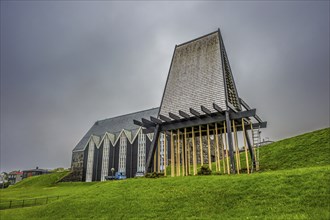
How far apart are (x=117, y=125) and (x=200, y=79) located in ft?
154

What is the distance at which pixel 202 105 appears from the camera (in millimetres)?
20703

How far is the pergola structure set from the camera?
20.0 m

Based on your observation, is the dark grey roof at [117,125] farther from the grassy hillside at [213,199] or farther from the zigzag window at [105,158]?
the grassy hillside at [213,199]

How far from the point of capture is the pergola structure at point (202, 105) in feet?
65.8

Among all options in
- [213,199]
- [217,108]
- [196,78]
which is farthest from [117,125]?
[213,199]

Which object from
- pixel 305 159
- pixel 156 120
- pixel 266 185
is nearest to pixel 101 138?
pixel 156 120

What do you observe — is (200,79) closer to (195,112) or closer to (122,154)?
(195,112)

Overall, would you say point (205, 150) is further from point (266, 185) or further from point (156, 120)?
point (266, 185)

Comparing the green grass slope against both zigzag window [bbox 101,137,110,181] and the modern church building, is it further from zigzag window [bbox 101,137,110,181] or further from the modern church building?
zigzag window [bbox 101,137,110,181]

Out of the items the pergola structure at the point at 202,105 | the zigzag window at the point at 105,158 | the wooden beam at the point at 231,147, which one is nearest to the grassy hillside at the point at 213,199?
the wooden beam at the point at 231,147

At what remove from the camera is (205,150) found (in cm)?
5012

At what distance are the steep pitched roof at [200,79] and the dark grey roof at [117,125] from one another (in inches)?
1303

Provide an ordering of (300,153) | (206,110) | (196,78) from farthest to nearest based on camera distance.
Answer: (300,153) < (196,78) < (206,110)

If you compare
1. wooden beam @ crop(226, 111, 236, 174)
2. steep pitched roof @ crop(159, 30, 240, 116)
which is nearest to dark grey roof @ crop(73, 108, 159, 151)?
steep pitched roof @ crop(159, 30, 240, 116)
